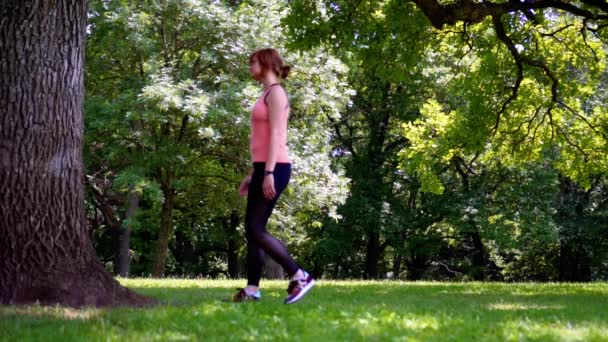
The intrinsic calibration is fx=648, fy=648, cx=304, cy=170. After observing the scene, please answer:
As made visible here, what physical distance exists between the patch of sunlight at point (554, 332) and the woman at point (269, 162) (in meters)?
2.00

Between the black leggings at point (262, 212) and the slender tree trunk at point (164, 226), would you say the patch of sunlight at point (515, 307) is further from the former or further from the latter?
the slender tree trunk at point (164, 226)

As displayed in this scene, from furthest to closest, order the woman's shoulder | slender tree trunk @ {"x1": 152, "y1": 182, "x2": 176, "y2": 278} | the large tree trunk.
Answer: slender tree trunk @ {"x1": 152, "y1": 182, "x2": 176, "y2": 278}
the woman's shoulder
the large tree trunk

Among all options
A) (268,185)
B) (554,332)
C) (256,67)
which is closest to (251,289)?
(268,185)

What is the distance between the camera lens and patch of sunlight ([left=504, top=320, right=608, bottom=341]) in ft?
14.8

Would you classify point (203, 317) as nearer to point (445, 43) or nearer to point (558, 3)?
point (558, 3)

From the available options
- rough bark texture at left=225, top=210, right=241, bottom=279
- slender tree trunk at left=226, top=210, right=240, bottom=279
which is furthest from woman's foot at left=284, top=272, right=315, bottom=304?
slender tree trunk at left=226, top=210, right=240, bottom=279

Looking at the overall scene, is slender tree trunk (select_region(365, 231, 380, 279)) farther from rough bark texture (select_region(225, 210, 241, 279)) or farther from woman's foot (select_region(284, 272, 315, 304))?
woman's foot (select_region(284, 272, 315, 304))

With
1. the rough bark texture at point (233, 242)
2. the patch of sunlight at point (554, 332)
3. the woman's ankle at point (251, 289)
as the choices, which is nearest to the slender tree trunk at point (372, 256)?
the rough bark texture at point (233, 242)

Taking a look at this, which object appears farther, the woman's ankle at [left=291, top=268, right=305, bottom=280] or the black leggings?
the woman's ankle at [left=291, top=268, right=305, bottom=280]

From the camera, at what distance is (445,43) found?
1469 centimetres

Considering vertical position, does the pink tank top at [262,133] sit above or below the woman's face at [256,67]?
below

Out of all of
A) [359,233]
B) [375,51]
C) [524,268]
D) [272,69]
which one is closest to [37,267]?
[272,69]

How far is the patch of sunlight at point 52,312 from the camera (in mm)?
5098

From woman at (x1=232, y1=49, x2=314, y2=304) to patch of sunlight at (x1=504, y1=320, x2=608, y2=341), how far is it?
2.00 meters
